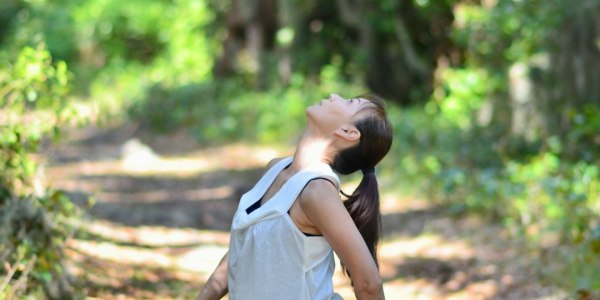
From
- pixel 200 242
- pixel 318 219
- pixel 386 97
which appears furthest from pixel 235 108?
pixel 318 219

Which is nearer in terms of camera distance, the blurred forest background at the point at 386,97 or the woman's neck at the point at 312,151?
the woman's neck at the point at 312,151

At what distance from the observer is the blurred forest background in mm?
5844

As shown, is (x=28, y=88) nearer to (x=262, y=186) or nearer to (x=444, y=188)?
(x=262, y=186)

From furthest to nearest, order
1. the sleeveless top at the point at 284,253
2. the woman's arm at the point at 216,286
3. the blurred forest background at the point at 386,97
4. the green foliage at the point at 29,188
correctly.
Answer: the blurred forest background at the point at 386,97 → the green foliage at the point at 29,188 → the woman's arm at the point at 216,286 → the sleeveless top at the point at 284,253

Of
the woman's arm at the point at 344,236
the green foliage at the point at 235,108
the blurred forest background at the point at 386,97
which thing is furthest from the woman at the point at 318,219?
the green foliage at the point at 235,108

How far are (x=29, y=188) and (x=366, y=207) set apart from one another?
11.0 feet

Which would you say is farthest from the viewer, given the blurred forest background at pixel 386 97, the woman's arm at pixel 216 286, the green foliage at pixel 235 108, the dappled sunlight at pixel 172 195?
the green foliage at pixel 235 108

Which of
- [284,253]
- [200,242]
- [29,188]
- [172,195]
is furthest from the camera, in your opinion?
[172,195]

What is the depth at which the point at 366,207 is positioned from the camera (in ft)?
11.1

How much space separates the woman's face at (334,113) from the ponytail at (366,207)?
20cm

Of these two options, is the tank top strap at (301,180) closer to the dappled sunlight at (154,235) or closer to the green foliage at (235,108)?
the dappled sunlight at (154,235)

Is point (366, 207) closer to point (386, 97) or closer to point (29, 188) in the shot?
point (29, 188)

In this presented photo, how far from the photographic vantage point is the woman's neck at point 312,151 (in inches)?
133

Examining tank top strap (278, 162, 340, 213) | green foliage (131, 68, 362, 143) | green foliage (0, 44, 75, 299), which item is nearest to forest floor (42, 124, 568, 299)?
green foliage (0, 44, 75, 299)
